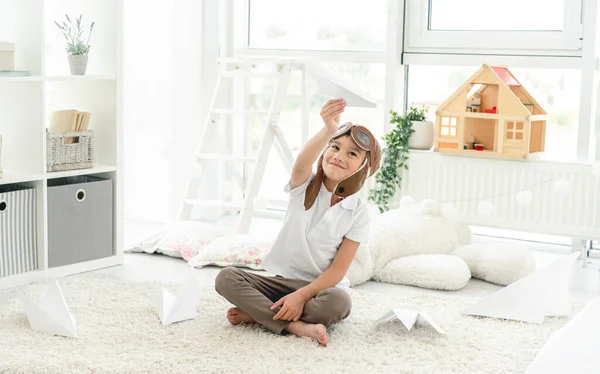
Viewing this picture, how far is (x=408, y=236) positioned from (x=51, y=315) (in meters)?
1.48

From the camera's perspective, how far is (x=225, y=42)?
4.58 metres

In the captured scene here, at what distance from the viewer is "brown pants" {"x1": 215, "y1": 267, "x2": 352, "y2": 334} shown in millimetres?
2465

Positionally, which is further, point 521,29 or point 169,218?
point 169,218

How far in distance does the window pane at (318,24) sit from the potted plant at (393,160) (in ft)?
1.56

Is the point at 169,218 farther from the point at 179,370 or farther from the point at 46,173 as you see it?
the point at 179,370

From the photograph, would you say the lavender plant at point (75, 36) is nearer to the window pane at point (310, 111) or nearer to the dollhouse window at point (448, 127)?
the window pane at point (310, 111)

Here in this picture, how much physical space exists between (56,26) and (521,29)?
2092mm

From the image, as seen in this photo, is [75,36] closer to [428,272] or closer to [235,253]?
[235,253]

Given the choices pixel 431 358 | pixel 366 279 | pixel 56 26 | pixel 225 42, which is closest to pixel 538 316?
pixel 431 358

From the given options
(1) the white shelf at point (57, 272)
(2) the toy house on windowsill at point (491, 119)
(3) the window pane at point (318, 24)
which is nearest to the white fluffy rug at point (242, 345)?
(1) the white shelf at point (57, 272)

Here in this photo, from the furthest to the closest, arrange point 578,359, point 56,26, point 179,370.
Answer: point 56,26 → point 179,370 → point 578,359

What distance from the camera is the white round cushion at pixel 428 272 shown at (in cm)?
313

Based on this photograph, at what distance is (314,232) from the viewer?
255 centimetres

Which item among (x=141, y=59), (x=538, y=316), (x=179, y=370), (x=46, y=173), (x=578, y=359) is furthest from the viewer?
(x=141, y=59)
